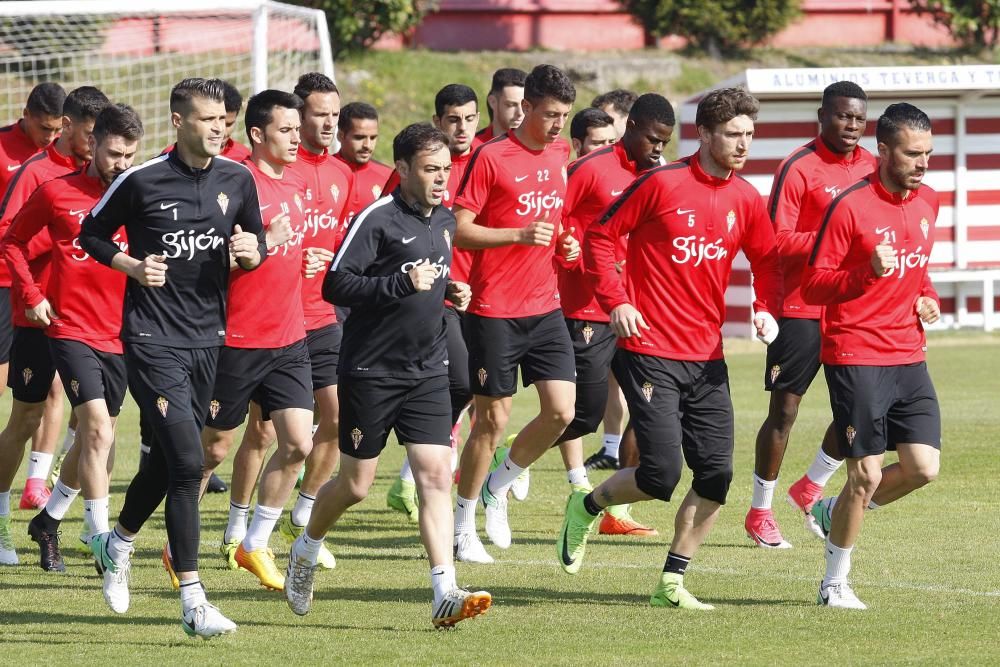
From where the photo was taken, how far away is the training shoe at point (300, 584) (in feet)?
25.0

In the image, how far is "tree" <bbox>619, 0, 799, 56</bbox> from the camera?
33750 millimetres

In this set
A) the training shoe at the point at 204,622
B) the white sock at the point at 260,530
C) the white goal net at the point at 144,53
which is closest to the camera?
the training shoe at the point at 204,622

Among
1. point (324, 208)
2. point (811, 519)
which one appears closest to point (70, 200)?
point (324, 208)

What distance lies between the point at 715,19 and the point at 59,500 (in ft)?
87.1

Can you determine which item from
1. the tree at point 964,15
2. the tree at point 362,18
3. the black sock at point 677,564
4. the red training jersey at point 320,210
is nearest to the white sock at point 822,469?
the black sock at point 677,564

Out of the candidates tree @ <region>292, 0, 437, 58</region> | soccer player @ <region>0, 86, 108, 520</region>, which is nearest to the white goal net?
tree @ <region>292, 0, 437, 58</region>

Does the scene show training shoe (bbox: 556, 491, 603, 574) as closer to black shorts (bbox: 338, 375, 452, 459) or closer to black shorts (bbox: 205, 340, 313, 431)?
black shorts (bbox: 338, 375, 452, 459)

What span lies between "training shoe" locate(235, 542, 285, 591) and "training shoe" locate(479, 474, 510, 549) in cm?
153

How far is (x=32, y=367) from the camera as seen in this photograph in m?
9.51

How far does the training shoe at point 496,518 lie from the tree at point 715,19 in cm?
2502

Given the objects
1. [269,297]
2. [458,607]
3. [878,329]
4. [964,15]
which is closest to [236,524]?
[269,297]

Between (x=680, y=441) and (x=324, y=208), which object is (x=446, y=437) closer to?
(x=680, y=441)

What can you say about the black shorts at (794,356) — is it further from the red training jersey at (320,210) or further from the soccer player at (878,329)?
the red training jersey at (320,210)

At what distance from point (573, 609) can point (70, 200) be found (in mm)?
3286
